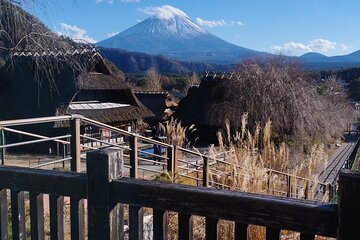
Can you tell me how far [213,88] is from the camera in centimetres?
2552

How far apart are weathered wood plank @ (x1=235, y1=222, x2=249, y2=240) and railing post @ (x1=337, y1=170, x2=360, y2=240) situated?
0.29 m

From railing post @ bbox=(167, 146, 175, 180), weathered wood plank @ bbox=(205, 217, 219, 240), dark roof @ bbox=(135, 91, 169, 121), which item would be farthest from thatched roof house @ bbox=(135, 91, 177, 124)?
weathered wood plank @ bbox=(205, 217, 219, 240)

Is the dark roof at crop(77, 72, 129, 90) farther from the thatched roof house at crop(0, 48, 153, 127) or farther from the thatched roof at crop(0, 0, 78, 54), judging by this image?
the thatched roof at crop(0, 0, 78, 54)

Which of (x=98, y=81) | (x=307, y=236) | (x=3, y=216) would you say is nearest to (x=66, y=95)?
(x=98, y=81)

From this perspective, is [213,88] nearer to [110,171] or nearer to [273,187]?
[273,187]

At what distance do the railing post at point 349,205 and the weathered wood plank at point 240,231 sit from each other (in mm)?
286

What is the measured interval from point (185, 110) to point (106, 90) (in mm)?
6852

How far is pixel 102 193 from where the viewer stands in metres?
1.48

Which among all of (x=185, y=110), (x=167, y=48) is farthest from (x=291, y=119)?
(x=167, y=48)

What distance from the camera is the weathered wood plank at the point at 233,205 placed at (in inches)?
48.5

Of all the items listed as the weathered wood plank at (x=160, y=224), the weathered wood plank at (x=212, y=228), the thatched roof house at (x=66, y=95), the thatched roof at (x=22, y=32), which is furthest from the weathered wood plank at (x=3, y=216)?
the thatched roof house at (x=66, y=95)

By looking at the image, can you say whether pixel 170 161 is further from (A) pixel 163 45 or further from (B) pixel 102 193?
(A) pixel 163 45

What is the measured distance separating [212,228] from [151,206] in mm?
213

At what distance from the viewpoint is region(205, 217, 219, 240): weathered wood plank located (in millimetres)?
1386
